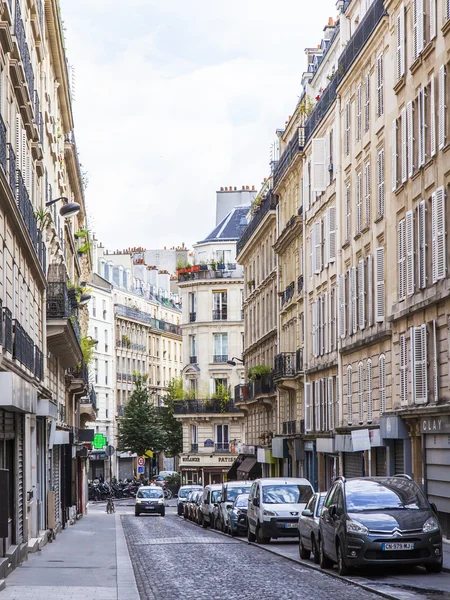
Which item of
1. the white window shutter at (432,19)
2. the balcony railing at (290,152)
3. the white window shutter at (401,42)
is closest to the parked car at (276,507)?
the white window shutter at (401,42)

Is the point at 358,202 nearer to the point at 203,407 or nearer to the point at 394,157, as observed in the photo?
the point at 394,157

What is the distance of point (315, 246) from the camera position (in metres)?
48.8

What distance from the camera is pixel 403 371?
Result: 32812 millimetres

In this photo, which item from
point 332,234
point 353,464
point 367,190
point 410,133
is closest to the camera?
point 410,133

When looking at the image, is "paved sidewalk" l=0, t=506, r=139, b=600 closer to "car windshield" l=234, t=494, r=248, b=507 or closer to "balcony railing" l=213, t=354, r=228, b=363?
"car windshield" l=234, t=494, r=248, b=507

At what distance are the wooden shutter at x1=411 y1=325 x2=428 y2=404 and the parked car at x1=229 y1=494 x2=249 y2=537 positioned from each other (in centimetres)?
932

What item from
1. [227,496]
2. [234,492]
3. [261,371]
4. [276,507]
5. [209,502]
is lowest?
[209,502]

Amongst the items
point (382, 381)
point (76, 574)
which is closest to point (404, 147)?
point (382, 381)

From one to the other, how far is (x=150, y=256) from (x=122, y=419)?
119 ft

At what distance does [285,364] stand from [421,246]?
82.5ft

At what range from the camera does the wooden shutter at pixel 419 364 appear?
100 feet

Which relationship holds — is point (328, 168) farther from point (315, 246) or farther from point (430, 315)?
point (430, 315)

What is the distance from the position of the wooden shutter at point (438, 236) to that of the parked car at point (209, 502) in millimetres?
18260

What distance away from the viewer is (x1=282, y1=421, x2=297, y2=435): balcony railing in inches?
2173
